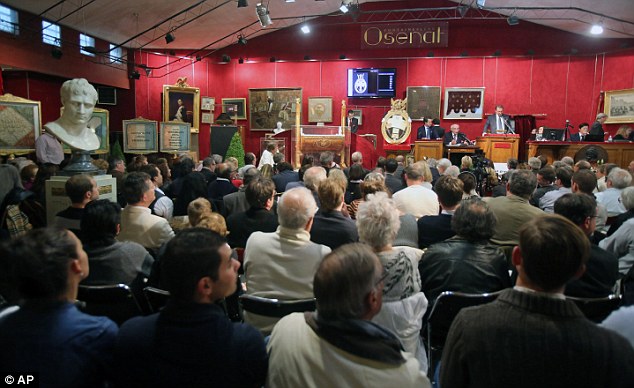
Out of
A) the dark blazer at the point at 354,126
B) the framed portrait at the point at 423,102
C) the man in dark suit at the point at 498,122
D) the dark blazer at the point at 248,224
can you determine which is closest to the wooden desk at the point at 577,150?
the man in dark suit at the point at 498,122

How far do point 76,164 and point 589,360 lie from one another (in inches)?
193

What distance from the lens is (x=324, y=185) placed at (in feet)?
11.3

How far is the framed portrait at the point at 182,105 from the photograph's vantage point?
48.3ft

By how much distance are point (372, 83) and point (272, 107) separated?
3.36m

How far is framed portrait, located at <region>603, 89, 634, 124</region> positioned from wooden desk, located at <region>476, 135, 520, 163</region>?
3.05m

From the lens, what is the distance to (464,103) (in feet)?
47.4

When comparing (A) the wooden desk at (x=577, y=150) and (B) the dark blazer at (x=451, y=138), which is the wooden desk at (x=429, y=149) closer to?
(B) the dark blazer at (x=451, y=138)

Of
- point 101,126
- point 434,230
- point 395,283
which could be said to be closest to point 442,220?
point 434,230

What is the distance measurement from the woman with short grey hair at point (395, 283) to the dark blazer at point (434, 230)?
3.70 feet

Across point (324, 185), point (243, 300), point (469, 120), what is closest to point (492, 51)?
point (469, 120)

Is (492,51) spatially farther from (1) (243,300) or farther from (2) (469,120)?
(1) (243,300)

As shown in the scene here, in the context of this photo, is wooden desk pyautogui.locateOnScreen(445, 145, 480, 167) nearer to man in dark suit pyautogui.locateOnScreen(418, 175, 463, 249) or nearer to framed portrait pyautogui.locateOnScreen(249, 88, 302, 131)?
framed portrait pyautogui.locateOnScreen(249, 88, 302, 131)

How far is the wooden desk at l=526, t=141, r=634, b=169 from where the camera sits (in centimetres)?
1006

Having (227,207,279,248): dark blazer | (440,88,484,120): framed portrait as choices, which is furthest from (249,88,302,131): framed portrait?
(227,207,279,248): dark blazer
